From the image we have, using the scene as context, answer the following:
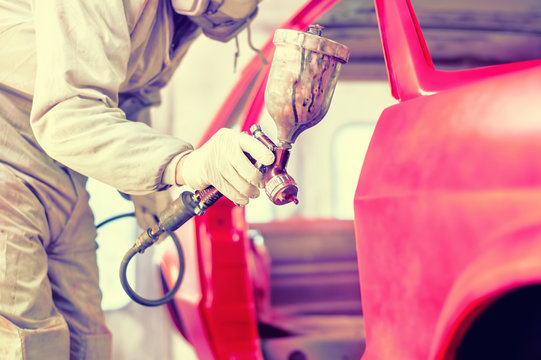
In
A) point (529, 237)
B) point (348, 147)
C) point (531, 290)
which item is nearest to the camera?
point (529, 237)

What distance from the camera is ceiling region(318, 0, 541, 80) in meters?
1.87

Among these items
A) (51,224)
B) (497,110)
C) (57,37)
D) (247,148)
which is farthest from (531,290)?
(51,224)

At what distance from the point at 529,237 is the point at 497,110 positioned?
0.18 m

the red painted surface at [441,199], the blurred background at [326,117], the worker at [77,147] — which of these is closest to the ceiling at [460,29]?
the blurred background at [326,117]

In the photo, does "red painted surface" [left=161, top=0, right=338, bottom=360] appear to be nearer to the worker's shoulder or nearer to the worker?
the worker

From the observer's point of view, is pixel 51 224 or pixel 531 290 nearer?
pixel 531 290

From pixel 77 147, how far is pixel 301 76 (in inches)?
17.2

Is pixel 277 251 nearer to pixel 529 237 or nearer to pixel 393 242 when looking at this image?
pixel 393 242

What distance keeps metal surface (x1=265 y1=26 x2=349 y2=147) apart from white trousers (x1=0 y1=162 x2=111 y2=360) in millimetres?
618

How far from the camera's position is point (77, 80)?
1.08m

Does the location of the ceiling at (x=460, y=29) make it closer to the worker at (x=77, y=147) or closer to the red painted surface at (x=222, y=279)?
the red painted surface at (x=222, y=279)

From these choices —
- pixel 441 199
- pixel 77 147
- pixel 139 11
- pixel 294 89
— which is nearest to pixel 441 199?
pixel 441 199

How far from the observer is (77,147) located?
1.07 meters

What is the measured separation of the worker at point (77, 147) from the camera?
41.6 inches
